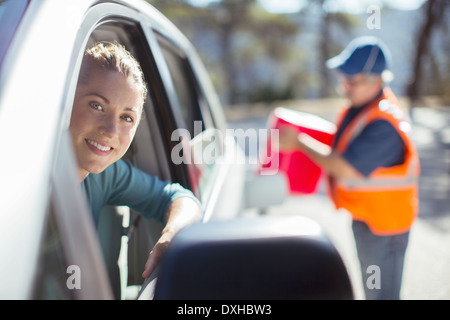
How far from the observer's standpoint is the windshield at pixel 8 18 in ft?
3.06

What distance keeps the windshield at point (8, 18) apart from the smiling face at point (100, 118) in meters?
0.26

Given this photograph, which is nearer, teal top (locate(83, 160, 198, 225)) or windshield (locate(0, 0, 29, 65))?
windshield (locate(0, 0, 29, 65))

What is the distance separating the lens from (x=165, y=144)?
5.77 feet

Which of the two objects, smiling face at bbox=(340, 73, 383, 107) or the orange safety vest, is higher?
smiling face at bbox=(340, 73, 383, 107)

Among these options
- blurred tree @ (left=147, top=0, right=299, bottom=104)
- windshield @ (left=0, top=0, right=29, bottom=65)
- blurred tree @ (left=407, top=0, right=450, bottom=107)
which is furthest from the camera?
blurred tree @ (left=147, top=0, right=299, bottom=104)

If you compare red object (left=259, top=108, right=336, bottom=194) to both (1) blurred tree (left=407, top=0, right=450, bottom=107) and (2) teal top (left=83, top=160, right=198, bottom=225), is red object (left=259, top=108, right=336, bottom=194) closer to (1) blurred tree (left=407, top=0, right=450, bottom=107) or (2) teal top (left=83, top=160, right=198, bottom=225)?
(2) teal top (left=83, top=160, right=198, bottom=225)

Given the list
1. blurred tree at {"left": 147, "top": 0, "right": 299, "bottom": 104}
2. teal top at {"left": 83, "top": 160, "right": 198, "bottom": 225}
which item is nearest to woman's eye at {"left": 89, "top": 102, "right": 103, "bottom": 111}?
teal top at {"left": 83, "top": 160, "right": 198, "bottom": 225}

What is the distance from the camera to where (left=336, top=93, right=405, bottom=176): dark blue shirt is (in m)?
2.61

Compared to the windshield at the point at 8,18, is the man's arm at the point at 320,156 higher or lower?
higher

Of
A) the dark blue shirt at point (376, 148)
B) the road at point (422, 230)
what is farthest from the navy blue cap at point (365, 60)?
the road at point (422, 230)

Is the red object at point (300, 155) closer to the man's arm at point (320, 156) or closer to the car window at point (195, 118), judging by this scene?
the man's arm at point (320, 156)

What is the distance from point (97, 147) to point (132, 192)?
0.31 m

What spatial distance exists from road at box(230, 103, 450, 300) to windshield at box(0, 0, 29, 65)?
277 cm

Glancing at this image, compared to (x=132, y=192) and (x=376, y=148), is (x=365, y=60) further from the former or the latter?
(x=132, y=192)
